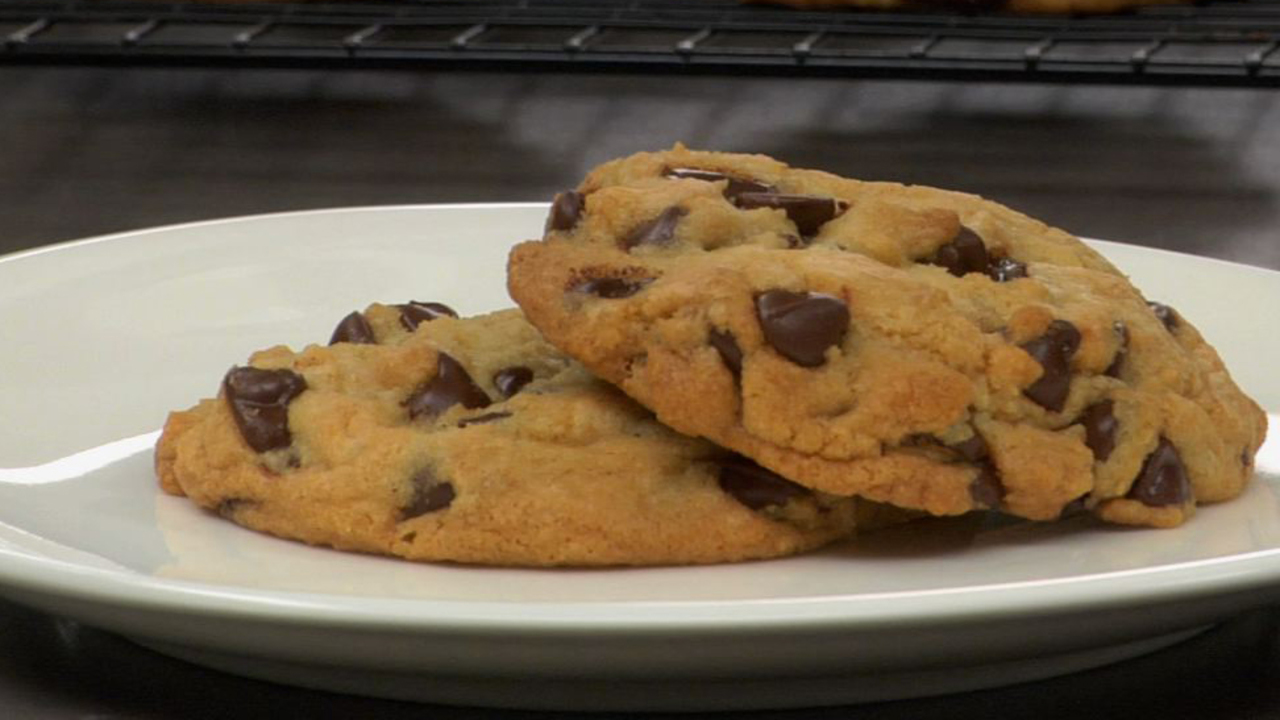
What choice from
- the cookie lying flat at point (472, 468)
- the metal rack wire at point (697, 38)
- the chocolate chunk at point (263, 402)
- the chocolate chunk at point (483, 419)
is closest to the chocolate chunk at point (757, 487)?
the cookie lying flat at point (472, 468)

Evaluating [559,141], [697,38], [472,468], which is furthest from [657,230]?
[559,141]

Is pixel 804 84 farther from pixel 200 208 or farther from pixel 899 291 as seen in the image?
pixel 899 291

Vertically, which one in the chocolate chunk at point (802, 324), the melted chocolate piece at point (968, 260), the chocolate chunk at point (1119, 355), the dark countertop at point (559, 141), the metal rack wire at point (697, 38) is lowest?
the dark countertop at point (559, 141)

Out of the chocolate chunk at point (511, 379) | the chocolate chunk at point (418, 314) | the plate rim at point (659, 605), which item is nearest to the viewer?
the plate rim at point (659, 605)

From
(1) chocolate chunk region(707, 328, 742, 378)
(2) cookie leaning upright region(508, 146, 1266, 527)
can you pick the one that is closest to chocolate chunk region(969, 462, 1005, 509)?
(2) cookie leaning upright region(508, 146, 1266, 527)

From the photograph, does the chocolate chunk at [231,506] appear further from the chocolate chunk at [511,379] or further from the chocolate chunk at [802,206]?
the chocolate chunk at [802,206]

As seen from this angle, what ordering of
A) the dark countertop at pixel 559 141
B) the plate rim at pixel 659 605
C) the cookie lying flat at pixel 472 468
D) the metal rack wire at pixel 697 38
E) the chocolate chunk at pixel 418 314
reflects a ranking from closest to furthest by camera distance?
the plate rim at pixel 659 605
the cookie lying flat at pixel 472 468
the chocolate chunk at pixel 418 314
the metal rack wire at pixel 697 38
the dark countertop at pixel 559 141

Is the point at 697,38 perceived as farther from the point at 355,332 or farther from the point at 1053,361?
the point at 1053,361
